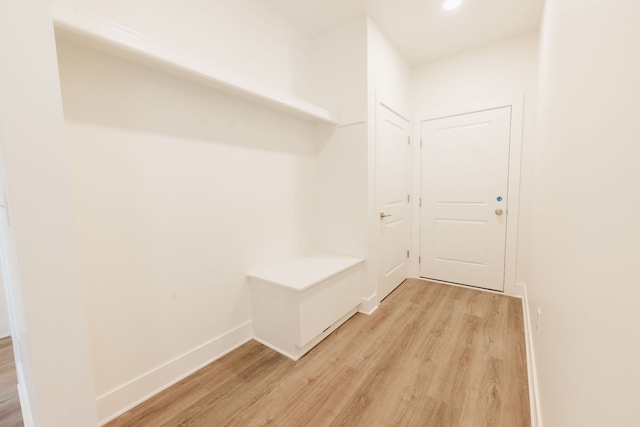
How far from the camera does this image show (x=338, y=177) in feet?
8.76

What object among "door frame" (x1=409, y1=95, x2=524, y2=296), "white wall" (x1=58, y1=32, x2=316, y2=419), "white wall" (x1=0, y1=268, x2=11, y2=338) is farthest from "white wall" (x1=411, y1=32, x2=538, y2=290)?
"white wall" (x1=0, y1=268, x2=11, y2=338)

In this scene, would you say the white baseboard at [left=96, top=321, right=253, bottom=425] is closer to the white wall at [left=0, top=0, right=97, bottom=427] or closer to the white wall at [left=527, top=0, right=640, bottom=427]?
the white wall at [left=0, top=0, right=97, bottom=427]

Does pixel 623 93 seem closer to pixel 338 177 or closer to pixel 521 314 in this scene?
pixel 338 177

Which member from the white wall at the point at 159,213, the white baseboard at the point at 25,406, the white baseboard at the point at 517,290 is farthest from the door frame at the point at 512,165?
the white baseboard at the point at 25,406

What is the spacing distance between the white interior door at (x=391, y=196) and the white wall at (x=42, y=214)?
7.57ft

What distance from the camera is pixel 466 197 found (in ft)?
10.2

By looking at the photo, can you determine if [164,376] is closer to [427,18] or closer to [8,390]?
[8,390]

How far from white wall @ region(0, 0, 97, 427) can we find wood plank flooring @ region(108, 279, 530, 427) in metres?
0.67

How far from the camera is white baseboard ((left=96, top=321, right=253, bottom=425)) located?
1.42 meters

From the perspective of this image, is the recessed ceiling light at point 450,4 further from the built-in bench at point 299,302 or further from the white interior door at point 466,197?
the built-in bench at point 299,302

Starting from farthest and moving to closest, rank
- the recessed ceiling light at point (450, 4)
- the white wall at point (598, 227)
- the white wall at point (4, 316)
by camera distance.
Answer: the recessed ceiling light at point (450, 4) → the white wall at point (4, 316) → the white wall at point (598, 227)

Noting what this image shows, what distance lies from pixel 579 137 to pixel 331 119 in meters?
1.96

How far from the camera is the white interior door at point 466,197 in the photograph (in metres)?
2.91

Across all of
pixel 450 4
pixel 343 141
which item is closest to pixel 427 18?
pixel 450 4
